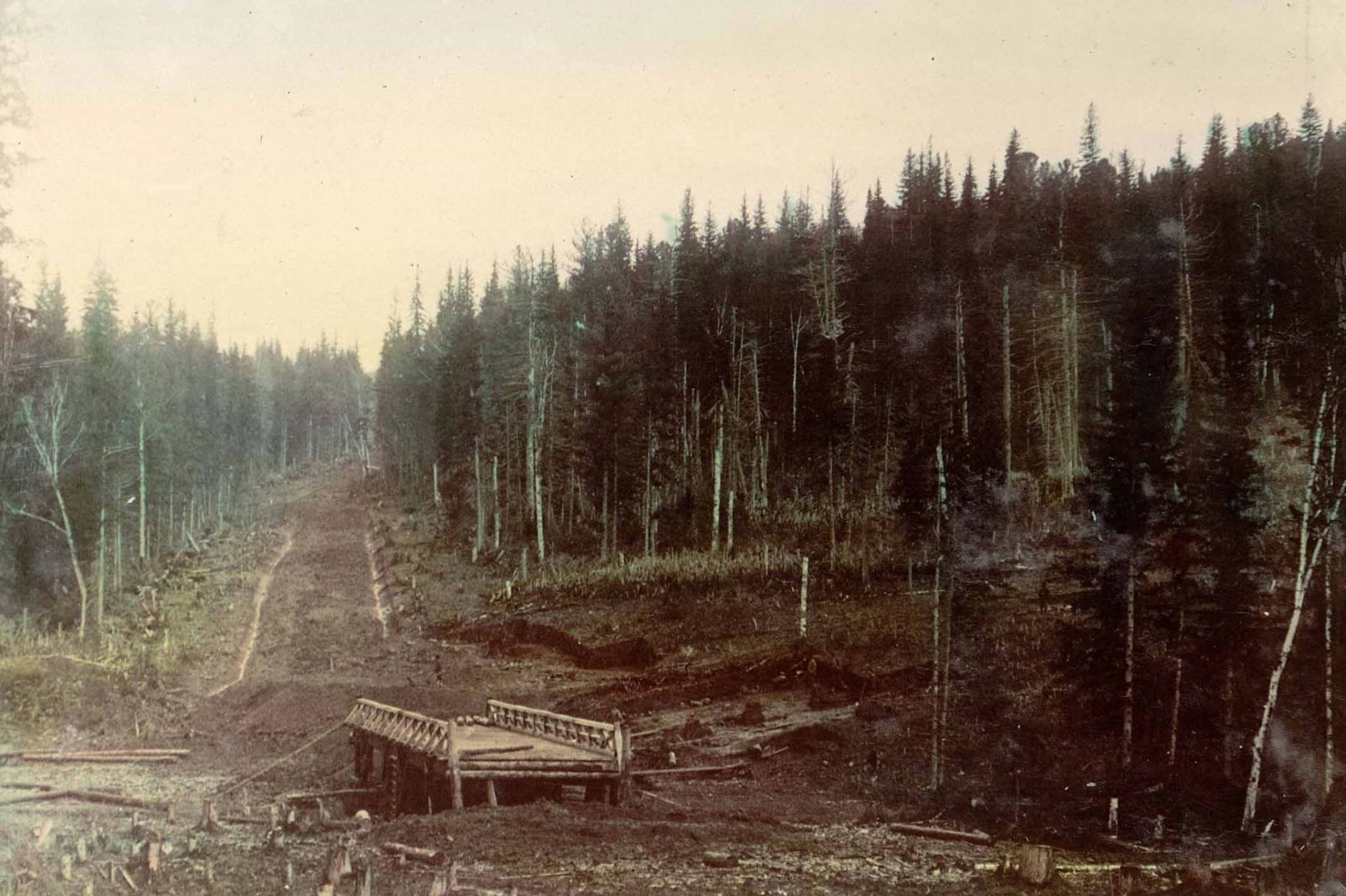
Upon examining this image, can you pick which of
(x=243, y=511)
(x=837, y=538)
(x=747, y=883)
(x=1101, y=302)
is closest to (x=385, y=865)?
(x=747, y=883)

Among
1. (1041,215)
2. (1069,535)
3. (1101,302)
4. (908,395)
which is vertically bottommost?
(1069,535)

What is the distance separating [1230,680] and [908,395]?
15731mm

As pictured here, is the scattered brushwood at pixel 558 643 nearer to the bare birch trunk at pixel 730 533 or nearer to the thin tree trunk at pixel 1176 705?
the bare birch trunk at pixel 730 533

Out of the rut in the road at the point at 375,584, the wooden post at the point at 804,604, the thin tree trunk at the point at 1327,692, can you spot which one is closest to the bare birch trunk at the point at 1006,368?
the wooden post at the point at 804,604

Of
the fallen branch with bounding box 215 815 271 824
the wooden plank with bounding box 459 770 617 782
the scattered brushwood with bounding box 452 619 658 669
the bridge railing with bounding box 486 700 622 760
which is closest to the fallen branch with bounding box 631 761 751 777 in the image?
the bridge railing with bounding box 486 700 622 760

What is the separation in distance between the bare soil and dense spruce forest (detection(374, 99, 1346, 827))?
331 centimetres

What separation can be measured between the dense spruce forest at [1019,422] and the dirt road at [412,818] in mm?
5186

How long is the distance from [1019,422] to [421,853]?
120 ft

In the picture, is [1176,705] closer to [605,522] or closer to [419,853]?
[419,853]

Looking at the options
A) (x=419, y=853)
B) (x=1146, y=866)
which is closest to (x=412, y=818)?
(x=419, y=853)

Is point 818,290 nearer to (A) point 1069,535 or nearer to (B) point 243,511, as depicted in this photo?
(A) point 1069,535

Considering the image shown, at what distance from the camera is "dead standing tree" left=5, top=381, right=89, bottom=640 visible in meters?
32.8

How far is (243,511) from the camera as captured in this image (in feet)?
238

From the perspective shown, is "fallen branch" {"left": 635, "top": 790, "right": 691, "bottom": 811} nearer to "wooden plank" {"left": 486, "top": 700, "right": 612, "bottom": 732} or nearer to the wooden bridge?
the wooden bridge
